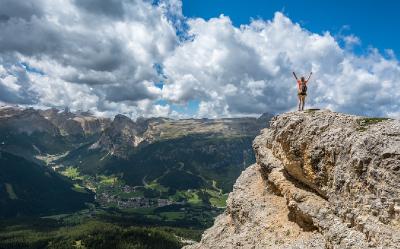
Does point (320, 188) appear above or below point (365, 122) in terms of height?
below

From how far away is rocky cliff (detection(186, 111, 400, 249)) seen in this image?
30202mm

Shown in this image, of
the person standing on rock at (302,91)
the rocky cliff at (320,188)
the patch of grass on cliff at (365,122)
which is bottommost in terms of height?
the rocky cliff at (320,188)

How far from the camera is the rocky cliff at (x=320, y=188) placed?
1189 inches

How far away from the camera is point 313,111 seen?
4588 cm

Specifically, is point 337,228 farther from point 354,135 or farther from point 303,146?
point 303,146

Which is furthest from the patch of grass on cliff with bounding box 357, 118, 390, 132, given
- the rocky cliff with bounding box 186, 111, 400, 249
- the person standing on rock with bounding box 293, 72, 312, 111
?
the person standing on rock with bounding box 293, 72, 312, 111

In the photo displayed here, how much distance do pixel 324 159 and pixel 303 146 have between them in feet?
12.6

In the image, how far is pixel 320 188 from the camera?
40.5 m

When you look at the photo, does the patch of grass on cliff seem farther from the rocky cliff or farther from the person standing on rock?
the person standing on rock

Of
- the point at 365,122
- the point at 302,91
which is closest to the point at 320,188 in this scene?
the point at 365,122

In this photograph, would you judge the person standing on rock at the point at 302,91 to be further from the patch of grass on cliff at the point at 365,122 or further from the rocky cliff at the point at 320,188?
the patch of grass on cliff at the point at 365,122

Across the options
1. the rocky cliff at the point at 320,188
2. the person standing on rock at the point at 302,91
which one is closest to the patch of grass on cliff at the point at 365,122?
the rocky cliff at the point at 320,188

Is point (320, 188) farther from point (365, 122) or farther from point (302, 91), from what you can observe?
point (302, 91)

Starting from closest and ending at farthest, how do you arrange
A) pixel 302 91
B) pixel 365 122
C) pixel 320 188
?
→ pixel 365 122 → pixel 320 188 → pixel 302 91
